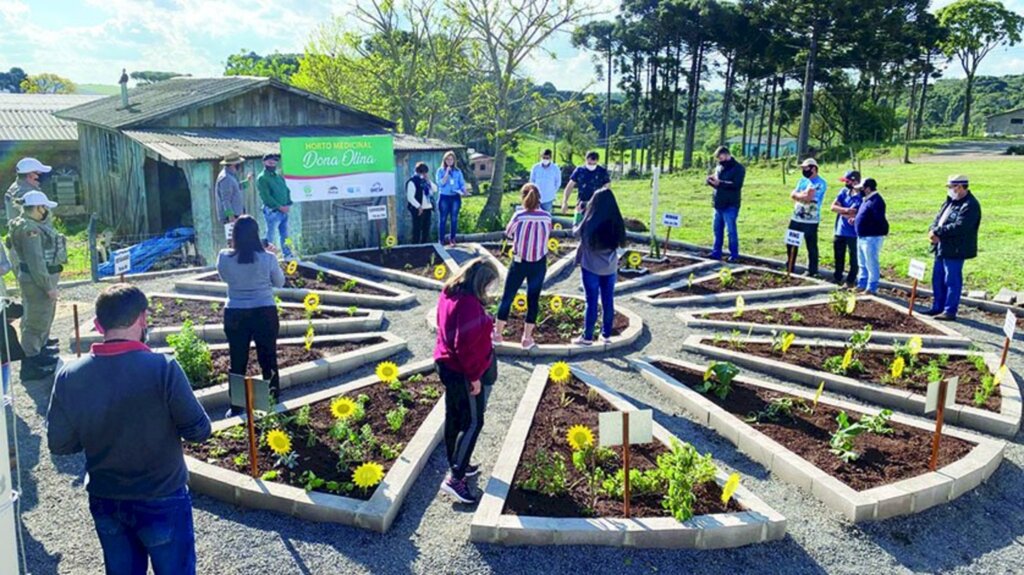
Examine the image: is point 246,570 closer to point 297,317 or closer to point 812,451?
point 812,451

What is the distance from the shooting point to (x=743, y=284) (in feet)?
38.5

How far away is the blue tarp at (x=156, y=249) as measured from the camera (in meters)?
15.1

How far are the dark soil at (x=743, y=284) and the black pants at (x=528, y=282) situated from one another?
3325 millimetres

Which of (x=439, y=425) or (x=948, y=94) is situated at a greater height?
(x=948, y=94)

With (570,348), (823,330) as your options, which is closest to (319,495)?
(570,348)

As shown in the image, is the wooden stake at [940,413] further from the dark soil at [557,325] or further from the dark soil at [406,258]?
the dark soil at [406,258]

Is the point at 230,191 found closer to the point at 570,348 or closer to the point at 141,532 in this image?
the point at 570,348

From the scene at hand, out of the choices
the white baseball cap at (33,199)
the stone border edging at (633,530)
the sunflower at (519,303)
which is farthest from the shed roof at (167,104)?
the stone border edging at (633,530)

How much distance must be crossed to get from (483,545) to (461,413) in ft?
2.94

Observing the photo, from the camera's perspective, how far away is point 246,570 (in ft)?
15.1

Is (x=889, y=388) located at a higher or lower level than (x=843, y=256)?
lower

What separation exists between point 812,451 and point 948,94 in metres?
109

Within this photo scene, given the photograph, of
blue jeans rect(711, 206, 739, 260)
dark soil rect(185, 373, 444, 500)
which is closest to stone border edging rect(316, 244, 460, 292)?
blue jeans rect(711, 206, 739, 260)

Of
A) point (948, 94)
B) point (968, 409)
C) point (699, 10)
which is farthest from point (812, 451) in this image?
point (948, 94)
